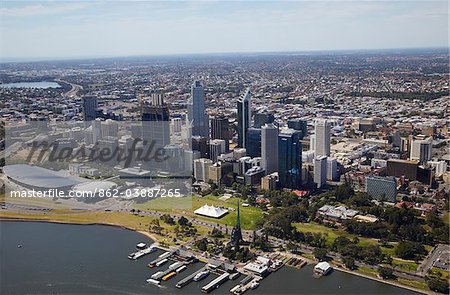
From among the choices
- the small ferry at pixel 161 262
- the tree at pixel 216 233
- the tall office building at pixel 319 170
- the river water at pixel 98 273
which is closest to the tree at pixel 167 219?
the river water at pixel 98 273

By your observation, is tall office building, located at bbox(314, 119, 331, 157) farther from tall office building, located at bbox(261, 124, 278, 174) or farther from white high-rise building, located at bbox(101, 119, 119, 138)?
white high-rise building, located at bbox(101, 119, 119, 138)

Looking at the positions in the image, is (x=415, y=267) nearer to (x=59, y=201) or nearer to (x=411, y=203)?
(x=411, y=203)

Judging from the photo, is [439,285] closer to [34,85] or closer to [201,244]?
[201,244]

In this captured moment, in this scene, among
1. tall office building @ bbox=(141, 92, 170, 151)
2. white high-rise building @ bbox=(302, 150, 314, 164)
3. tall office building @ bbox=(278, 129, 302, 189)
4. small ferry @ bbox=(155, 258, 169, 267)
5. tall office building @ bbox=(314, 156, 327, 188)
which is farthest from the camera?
white high-rise building @ bbox=(302, 150, 314, 164)

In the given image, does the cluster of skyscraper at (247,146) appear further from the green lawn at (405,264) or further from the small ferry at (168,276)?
the small ferry at (168,276)

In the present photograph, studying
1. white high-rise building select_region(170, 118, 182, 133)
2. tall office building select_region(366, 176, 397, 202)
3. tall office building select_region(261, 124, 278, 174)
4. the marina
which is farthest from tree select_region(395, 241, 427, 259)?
white high-rise building select_region(170, 118, 182, 133)
